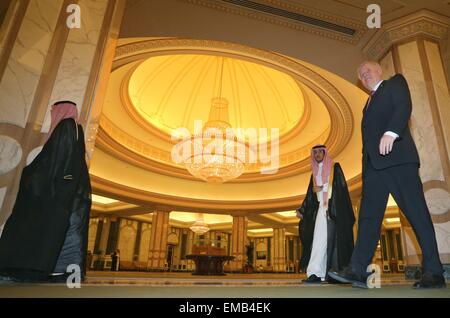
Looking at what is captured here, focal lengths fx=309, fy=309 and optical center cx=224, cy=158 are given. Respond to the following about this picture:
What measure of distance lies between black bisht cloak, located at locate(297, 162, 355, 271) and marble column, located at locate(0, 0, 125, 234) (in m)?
2.67

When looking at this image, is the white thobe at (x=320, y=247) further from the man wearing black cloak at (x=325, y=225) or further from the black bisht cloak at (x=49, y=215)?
the black bisht cloak at (x=49, y=215)

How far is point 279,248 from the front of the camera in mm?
17016

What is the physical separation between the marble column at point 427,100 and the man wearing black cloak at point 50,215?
12.4 feet

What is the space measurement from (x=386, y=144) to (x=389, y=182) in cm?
29

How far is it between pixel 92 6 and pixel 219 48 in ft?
8.93

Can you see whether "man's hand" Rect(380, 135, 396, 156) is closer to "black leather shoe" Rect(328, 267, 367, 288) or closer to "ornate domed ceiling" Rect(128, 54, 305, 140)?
"black leather shoe" Rect(328, 267, 367, 288)

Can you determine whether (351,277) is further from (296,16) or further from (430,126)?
(296,16)

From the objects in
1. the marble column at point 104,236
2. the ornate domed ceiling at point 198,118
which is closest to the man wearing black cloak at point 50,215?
the ornate domed ceiling at point 198,118

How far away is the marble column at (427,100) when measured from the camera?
376cm

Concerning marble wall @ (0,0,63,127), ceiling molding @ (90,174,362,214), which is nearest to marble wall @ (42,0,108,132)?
marble wall @ (0,0,63,127)

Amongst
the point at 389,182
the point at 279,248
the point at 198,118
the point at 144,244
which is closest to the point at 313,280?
the point at 389,182

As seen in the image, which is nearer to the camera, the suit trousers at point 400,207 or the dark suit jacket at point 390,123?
the suit trousers at point 400,207

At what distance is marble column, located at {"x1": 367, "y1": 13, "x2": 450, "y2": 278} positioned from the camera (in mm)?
3758
